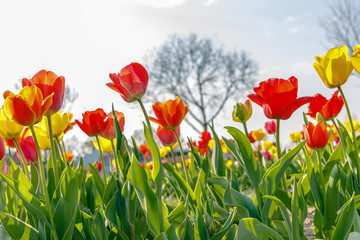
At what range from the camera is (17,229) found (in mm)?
1037

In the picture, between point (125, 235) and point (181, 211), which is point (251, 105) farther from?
point (125, 235)

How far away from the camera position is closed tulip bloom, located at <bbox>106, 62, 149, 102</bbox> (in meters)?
1.18

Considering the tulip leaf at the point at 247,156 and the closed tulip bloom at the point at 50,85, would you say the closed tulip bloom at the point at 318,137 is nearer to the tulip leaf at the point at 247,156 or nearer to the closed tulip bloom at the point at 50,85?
the tulip leaf at the point at 247,156

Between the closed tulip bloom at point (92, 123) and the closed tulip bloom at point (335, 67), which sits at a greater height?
the closed tulip bloom at point (335, 67)

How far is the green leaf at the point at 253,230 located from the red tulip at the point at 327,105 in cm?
72

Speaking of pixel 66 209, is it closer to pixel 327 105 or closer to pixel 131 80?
pixel 131 80

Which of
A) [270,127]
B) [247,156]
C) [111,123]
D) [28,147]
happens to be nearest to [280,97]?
[247,156]

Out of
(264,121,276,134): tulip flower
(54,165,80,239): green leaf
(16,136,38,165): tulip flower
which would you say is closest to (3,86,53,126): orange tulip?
(54,165,80,239): green leaf

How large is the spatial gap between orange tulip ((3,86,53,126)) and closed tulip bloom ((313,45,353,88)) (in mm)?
876

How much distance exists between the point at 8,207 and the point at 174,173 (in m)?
0.70

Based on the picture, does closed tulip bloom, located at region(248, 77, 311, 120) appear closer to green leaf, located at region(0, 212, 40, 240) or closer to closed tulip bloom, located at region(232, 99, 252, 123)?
closed tulip bloom, located at region(232, 99, 252, 123)

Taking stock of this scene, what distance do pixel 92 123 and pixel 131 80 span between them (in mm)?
292

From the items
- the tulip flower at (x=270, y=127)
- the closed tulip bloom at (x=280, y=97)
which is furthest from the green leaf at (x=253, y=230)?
the tulip flower at (x=270, y=127)

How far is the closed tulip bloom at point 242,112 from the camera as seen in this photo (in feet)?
4.41
